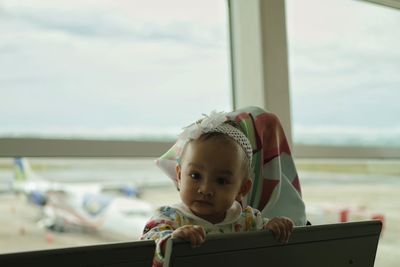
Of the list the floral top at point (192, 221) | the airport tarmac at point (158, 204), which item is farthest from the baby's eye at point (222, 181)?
the airport tarmac at point (158, 204)

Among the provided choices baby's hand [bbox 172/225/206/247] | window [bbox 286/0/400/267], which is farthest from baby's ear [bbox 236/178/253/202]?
window [bbox 286/0/400/267]

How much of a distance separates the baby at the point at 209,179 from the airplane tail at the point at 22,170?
0.87m

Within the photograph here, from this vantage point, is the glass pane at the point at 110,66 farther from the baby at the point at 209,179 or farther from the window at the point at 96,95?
the baby at the point at 209,179

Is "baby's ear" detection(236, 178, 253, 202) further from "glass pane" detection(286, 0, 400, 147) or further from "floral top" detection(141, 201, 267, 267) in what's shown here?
"glass pane" detection(286, 0, 400, 147)

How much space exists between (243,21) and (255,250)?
168 cm

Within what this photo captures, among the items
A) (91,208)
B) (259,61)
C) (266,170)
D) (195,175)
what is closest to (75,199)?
(91,208)

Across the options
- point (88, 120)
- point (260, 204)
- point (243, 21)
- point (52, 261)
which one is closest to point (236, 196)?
point (260, 204)

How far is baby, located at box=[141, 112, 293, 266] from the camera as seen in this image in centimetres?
125

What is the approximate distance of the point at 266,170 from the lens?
1542mm

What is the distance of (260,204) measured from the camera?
1.55 m

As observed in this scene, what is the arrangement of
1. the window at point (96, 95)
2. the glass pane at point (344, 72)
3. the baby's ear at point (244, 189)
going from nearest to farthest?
the baby's ear at point (244, 189)
the window at point (96, 95)
the glass pane at point (344, 72)

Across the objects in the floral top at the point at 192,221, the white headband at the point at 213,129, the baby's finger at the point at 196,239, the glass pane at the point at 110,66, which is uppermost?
the glass pane at the point at 110,66

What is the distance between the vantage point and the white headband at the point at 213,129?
1.30m

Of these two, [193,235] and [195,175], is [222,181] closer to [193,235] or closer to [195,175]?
[195,175]
